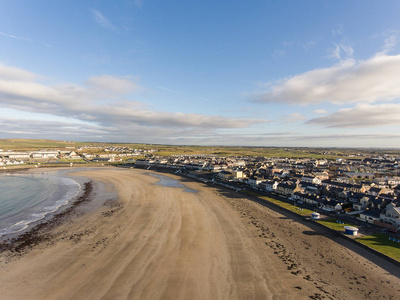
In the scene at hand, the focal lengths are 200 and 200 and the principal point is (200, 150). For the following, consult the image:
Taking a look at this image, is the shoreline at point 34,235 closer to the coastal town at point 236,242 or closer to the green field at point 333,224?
the coastal town at point 236,242

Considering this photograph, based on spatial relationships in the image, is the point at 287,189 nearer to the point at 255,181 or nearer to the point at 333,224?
the point at 255,181

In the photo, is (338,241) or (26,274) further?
(338,241)

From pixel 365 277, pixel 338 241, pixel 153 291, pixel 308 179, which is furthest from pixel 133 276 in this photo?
pixel 308 179

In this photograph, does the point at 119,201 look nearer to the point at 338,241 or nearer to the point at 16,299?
the point at 16,299

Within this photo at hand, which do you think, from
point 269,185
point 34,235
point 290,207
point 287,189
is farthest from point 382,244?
point 34,235

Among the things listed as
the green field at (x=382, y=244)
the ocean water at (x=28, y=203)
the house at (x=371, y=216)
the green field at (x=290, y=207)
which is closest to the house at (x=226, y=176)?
the green field at (x=290, y=207)

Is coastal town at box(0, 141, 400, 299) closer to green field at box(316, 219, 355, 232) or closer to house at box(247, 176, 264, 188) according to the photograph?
green field at box(316, 219, 355, 232)
